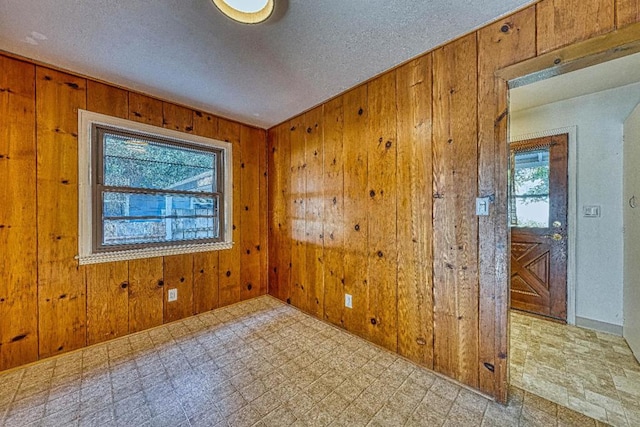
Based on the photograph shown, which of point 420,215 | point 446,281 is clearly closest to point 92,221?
point 420,215

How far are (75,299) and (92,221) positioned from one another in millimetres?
653

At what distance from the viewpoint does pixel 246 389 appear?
1.61 metres

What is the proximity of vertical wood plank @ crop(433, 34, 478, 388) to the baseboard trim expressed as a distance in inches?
69.7

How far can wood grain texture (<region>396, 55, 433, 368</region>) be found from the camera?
5.87 ft

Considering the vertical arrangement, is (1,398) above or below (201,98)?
below

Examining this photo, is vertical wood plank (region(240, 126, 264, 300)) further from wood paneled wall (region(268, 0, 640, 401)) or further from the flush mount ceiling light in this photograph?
the flush mount ceiling light

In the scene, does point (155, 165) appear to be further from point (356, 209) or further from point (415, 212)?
point (415, 212)

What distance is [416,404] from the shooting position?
148 centimetres

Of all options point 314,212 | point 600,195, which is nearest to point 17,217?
point 314,212

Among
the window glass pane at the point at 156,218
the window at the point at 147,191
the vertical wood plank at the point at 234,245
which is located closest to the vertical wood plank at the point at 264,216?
the vertical wood plank at the point at 234,245

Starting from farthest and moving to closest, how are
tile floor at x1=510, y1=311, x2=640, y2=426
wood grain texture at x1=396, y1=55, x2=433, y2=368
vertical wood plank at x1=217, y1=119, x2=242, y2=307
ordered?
vertical wood plank at x1=217, y1=119, x2=242, y2=307
wood grain texture at x1=396, y1=55, x2=433, y2=368
tile floor at x1=510, y1=311, x2=640, y2=426

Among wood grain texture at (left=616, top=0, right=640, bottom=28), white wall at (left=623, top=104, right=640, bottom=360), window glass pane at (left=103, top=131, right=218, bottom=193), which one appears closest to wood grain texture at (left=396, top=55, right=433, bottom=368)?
wood grain texture at (left=616, top=0, right=640, bottom=28)

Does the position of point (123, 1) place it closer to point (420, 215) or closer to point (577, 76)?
point (420, 215)

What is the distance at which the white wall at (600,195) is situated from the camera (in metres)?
2.28
